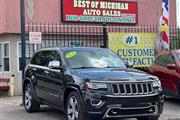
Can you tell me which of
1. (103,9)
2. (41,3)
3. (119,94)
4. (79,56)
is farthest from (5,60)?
(119,94)

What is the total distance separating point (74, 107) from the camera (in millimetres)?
9078

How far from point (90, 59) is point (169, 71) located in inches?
138

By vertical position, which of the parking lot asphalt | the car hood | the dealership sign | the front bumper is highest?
the dealership sign

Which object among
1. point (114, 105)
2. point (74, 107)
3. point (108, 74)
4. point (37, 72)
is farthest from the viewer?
point (37, 72)

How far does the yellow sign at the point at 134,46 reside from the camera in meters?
16.7

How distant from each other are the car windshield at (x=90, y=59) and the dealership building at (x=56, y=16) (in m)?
7.87

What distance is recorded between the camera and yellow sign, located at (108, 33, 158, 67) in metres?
16.7

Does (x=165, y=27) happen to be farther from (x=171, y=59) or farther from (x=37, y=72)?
(x=37, y=72)

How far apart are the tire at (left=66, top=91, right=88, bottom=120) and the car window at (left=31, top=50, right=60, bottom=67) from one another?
4.64 feet

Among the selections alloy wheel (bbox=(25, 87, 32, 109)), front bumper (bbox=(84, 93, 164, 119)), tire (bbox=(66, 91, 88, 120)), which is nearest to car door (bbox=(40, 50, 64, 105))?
tire (bbox=(66, 91, 88, 120))

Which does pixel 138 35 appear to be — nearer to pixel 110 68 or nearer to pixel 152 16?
pixel 152 16

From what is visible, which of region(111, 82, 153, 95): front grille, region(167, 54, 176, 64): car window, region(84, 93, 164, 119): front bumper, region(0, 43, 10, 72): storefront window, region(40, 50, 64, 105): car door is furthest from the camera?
region(0, 43, 10, 72): storefront window

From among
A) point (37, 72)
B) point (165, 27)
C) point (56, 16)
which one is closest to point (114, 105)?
point (37, 72)

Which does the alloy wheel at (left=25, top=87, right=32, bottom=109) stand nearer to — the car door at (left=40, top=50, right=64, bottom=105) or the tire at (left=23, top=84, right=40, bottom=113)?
the tire at (left=23, top=84, right=40, bottom=113)
